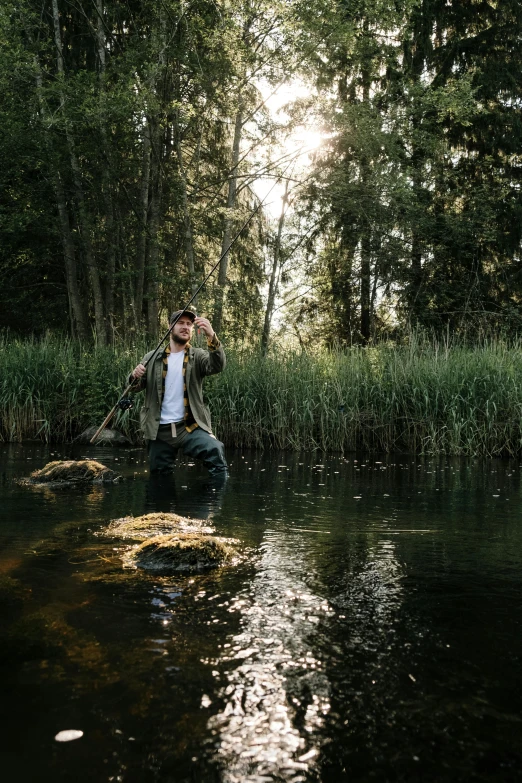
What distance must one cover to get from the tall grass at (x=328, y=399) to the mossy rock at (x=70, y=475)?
14.1 ft

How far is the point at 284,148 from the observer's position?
1862cm

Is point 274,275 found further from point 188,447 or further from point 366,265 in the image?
point 188,447

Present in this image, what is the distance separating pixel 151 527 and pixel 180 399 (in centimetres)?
281

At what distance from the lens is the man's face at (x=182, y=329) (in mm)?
7223

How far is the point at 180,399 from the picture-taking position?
7.41 m

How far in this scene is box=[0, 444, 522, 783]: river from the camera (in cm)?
197

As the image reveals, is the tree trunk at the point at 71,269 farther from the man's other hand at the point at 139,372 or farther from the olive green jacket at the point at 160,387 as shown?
the man's other hand at the point at 139,372

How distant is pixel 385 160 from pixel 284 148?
2.67 m

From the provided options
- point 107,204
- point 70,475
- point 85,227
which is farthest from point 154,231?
point 70,475

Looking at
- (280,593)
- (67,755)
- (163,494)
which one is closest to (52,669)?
(67,755)

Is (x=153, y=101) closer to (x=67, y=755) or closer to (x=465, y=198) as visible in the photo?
(x=465, y=198)

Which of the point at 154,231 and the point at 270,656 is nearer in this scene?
the point at 270,656

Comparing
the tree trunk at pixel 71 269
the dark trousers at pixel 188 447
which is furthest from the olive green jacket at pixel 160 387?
the tree trunk at pixel 71 269

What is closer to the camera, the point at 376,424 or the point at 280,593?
the point at 280,593
